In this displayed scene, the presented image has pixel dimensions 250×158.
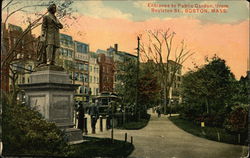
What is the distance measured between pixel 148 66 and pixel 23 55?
16.5ft

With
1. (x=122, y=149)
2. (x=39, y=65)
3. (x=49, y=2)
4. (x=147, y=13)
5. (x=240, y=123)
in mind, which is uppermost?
(x=49, y=2)

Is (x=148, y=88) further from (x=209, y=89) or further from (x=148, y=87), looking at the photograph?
(x=209, y=89)

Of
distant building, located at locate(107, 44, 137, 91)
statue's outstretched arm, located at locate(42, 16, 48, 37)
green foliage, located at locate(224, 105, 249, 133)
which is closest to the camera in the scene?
green foliage, located at locate(224, 105, 249, 133)

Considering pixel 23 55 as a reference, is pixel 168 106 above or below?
below

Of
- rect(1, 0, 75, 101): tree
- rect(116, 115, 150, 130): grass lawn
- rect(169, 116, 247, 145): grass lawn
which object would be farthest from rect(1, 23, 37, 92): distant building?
rect(169, 116, 247, 145): grass lawn

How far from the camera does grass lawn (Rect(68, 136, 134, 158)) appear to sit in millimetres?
8172

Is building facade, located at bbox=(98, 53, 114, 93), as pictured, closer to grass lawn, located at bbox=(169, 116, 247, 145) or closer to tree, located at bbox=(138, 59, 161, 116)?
tree, located at bbox=(138, 59, 161, 116)

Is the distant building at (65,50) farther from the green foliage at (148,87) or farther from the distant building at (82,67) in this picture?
the green foliage at (148,87)

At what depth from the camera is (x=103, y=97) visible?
981 centimetres

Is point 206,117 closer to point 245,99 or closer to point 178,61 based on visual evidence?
point 245,99

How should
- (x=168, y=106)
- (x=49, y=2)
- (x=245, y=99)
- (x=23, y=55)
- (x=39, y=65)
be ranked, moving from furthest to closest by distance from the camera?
1. (x=23, y=55)
2. (x=168, y=106)
3. (x=49, y=2)
4. (x=39, y=65)
5. (x=245, y=99)

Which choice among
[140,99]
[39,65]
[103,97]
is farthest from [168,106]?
[39,65]

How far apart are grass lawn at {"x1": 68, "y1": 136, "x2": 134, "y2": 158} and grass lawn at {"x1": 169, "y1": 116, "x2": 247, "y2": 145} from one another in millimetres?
1816

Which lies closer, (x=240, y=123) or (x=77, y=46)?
(x=240, y=123)
